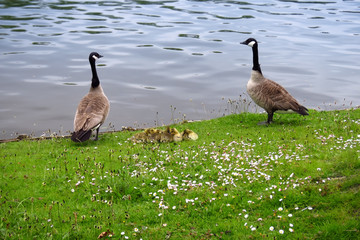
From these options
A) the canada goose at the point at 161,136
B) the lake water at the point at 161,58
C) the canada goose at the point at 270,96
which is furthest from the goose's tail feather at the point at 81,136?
the canada goose at the point at 270,96

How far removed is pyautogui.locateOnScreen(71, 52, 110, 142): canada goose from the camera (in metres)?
14.9

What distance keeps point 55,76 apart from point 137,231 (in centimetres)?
2119

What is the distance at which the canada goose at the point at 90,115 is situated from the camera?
14890mm

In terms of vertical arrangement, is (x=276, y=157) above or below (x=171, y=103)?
above

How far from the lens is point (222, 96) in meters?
24.6

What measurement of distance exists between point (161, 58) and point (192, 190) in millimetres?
23813

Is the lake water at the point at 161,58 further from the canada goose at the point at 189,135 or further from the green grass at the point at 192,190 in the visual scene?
the green grass at the point at 192,190

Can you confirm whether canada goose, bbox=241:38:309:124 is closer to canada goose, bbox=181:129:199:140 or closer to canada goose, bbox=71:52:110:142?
canada goose, bbox=181:129:199:140

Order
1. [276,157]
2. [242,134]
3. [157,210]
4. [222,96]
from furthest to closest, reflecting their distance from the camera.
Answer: [222,96] < [242,134] < [276,157] < [157,210]

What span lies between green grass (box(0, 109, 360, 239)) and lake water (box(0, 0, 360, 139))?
5.90m

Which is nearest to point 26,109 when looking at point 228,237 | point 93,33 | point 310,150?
point 310,150

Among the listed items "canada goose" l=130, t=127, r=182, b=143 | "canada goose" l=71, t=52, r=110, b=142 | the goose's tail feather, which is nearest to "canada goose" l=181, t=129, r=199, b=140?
"canada goose" l=130, t=127, r=182, b=143

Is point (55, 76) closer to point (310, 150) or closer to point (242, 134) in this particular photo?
point (242, 134)

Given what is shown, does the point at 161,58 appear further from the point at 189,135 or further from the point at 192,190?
the point at 192,190
